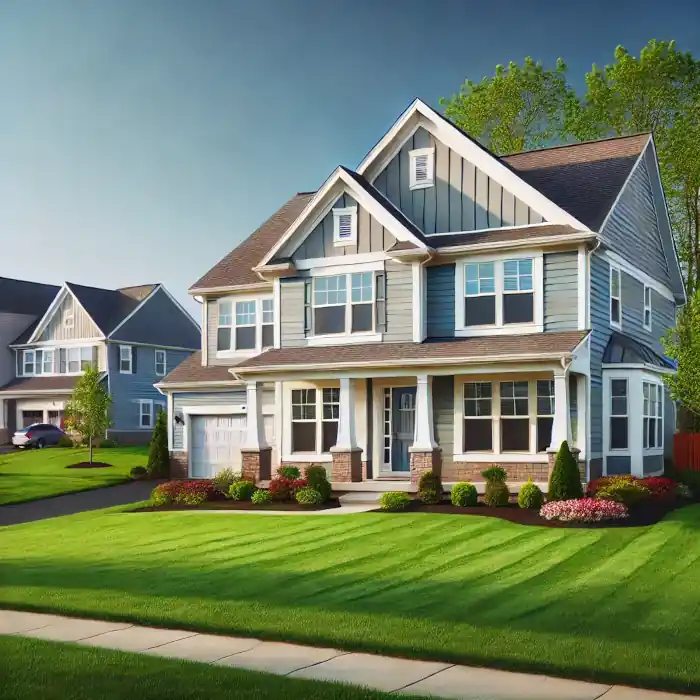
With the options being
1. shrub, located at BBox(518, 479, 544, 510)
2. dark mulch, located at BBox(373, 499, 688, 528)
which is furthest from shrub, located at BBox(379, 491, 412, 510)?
shrub, located at BBox(518, 479, 544, 510)

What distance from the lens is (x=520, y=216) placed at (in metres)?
23.3

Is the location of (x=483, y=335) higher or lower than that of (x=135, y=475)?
higher

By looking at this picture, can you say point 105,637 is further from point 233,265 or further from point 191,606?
point 233,265

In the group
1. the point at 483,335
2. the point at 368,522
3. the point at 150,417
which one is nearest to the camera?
the point at 368,522

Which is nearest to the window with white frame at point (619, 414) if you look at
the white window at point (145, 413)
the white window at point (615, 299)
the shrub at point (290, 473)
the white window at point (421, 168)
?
the white window at point (615, 299)

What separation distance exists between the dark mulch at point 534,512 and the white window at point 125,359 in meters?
32.6

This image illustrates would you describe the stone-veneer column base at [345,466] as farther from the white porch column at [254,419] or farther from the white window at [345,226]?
the white window at [345,226]

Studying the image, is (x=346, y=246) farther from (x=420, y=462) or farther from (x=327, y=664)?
(x=327, y=664)

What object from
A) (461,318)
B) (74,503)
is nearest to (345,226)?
(461,318)

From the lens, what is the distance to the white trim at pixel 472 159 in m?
22.8

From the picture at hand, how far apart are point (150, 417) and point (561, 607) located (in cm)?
4269

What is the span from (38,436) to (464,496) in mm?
32591

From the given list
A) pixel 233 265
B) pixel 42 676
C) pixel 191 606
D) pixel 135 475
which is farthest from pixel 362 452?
pixel 42 676

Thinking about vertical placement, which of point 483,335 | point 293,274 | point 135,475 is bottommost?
point 135,475
